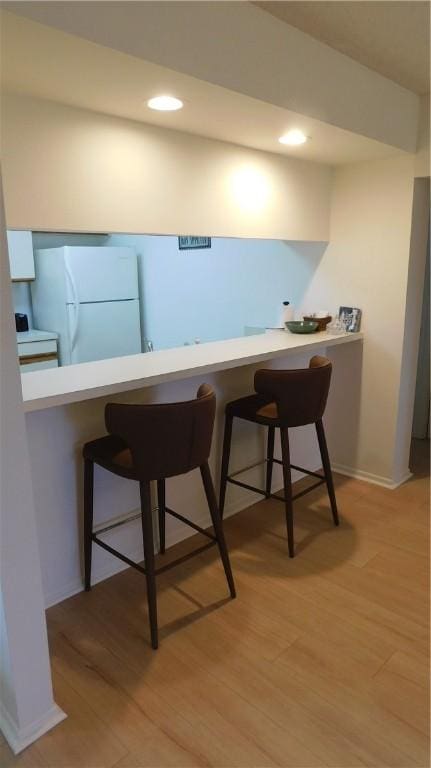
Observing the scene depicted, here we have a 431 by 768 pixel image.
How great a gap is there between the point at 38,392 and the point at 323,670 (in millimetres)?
1448

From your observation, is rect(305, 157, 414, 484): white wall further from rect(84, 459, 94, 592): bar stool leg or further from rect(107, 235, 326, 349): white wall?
rect(84, 459, 94, 592): bar stool leg

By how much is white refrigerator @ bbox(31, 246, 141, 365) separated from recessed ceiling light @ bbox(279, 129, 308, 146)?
208cm

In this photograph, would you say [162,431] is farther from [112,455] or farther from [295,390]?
[295,390]

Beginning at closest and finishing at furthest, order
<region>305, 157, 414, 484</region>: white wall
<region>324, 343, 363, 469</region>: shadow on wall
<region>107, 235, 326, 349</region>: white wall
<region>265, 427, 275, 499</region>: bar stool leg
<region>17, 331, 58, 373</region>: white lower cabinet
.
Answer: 1. <region>265, 427, 275, 499</region>: bar stool leg
2. <region>305, 157, 414, 484</region>: white wall
3. <region>324, 343, 363, 469</region>: shadow on wall
4. <region>107, 235, 326, 349</region>: white wall
5. <region>17, 331, 58, 373</region>: white lower cabinet

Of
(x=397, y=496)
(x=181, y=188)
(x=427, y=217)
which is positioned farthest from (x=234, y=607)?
(x=427, y=217)

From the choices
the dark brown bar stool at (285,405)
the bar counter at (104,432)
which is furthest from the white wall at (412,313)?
the dark brown bar stool at (285,405)

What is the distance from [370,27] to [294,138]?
1.94ft

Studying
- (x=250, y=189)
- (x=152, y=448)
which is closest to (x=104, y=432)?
(x=152, y=448)

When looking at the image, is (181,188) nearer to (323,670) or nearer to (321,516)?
(321,516)

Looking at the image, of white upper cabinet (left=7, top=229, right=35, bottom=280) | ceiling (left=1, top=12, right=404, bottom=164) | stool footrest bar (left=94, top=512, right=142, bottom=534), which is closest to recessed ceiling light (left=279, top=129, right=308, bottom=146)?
ceiling (left=1, top=12, right=404, bottom=164)

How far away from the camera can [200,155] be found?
7.77 ft

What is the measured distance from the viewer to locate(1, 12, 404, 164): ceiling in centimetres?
138

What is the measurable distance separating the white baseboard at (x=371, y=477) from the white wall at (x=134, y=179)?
1611 mm

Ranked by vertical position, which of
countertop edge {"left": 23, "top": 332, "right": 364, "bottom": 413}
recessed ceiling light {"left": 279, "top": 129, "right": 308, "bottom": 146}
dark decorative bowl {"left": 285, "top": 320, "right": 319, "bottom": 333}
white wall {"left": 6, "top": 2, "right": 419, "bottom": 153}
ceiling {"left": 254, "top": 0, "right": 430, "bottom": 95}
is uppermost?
ceiling {"left": 254, "top": 0, "right": 430, "bottom": 95}
